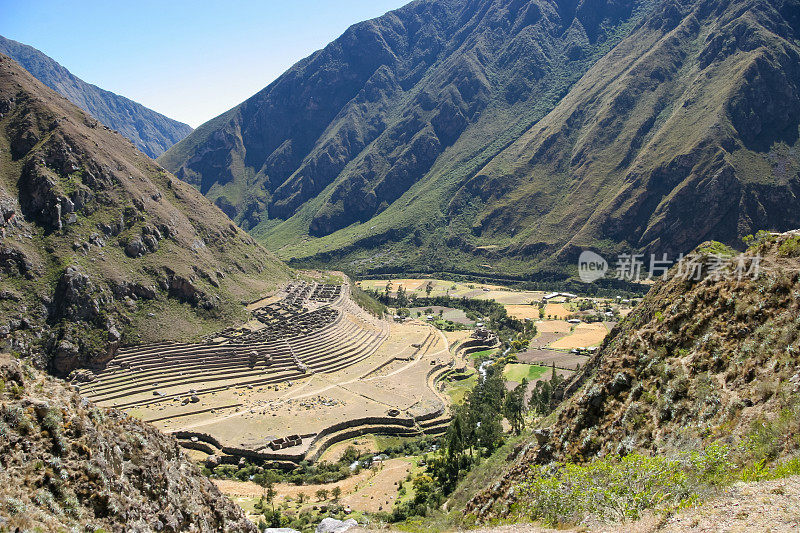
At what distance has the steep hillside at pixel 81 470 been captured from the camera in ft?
36.0

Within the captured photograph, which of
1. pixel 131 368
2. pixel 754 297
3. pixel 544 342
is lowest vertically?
pixel 544 342

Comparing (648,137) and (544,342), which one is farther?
(648,137)

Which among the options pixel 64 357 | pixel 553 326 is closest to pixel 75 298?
pixel 64 357

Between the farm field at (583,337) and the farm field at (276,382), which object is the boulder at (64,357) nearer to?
the farm field at (276,382)

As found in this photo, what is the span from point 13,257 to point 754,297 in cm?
6649

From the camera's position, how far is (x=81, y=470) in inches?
485

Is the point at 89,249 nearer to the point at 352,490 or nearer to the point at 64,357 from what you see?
the point at 64,357

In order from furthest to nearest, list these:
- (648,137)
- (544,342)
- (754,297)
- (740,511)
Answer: (648,137) → (544,342) → (754,297) → (740,511)

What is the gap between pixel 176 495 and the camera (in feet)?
49.1

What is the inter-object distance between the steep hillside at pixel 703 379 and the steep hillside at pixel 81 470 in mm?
11435

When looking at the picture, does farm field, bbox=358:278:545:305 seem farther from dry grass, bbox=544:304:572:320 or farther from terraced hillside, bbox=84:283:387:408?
terraced hillside, bbox=84:283:387:408

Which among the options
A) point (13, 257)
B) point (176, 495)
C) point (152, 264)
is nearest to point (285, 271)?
point (152, 264)

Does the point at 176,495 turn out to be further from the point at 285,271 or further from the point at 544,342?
the point at 285,271

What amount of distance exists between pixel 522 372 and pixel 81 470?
6342cm
